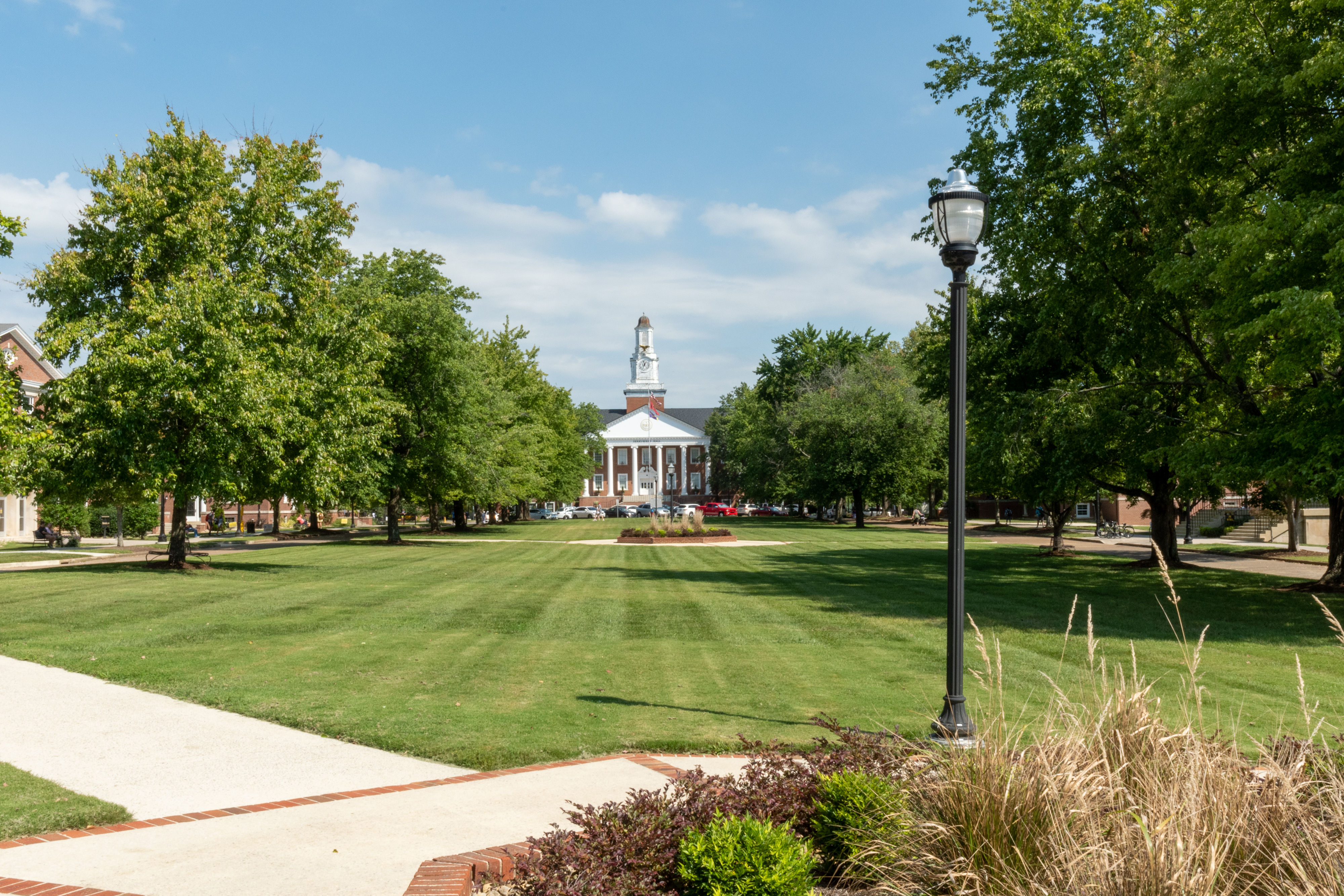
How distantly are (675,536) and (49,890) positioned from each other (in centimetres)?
3923

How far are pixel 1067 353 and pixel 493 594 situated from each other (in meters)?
16.5

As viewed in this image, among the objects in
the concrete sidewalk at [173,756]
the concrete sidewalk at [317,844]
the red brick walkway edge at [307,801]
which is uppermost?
the concrete sidewalk at [317,844]

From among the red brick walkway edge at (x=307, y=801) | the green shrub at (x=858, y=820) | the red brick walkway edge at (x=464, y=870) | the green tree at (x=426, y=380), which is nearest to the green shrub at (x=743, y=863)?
the green shrub at (x=858, y=820)

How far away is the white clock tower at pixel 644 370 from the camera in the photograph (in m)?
147

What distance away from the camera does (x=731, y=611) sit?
1719cm

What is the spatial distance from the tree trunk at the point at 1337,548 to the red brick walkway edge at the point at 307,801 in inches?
753

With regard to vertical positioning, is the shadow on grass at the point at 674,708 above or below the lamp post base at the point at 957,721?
below

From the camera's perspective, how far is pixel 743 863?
4.18 m

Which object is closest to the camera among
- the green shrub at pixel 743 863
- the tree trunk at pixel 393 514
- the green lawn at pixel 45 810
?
the green shrub at pixel 743 863

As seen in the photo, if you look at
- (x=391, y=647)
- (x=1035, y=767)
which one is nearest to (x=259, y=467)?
(x=391, y=647)

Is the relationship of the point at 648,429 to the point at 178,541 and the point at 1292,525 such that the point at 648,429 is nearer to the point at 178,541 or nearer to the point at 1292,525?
the point at 1292,525

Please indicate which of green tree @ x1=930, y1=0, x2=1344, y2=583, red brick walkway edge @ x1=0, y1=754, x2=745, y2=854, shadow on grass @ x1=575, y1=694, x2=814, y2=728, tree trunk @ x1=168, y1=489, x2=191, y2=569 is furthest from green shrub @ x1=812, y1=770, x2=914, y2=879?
tree trunk @ x1=168, y1=489, x2=191, y2=569

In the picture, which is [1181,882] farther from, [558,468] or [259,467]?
[558,468]

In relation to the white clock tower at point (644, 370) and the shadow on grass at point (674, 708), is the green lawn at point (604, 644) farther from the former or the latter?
the white clock tower at point (644, 370)
